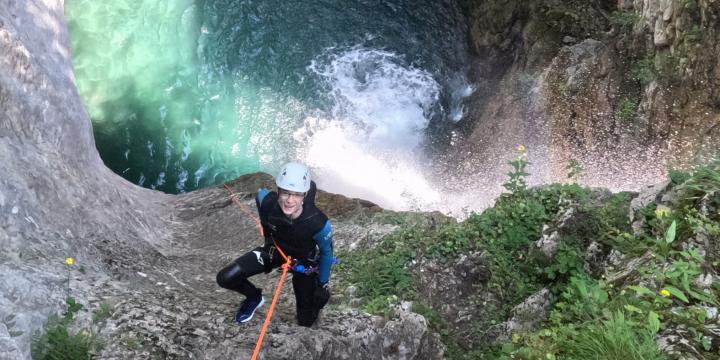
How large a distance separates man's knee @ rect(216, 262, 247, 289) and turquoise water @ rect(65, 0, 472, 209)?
13.0 m

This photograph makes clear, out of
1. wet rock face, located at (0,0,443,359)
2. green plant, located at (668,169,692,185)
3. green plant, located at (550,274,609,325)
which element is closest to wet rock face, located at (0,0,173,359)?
wet rock face, located at (0,0,443,359)

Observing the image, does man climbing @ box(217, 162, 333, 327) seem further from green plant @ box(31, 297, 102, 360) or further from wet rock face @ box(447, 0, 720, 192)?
wet rock face @ box(447, 0, 720, 192)

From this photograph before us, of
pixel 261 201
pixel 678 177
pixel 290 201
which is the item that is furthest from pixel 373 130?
pixel 290 201

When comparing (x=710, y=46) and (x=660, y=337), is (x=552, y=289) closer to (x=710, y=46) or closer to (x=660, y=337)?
(x=660, y=337)

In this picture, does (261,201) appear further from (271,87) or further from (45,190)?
(271,87)

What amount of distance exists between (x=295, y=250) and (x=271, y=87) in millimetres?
16854

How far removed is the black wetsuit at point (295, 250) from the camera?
5.74 meters

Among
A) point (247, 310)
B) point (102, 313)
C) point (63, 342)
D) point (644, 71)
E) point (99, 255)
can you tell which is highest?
point (644, 71)

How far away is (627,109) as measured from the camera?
15.8 metres

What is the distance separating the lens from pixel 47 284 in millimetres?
5773

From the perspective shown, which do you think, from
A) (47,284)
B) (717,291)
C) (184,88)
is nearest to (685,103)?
(717,291)

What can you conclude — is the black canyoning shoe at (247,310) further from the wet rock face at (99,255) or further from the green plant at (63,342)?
the green plant at (63,342)

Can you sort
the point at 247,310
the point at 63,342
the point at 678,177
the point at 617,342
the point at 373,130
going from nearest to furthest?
the point at 617,342 → the point at 63,342 → the point at 247,310 → the point at 678,177 → the point at 373,130

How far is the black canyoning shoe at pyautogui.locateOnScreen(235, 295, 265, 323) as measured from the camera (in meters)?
6.39
